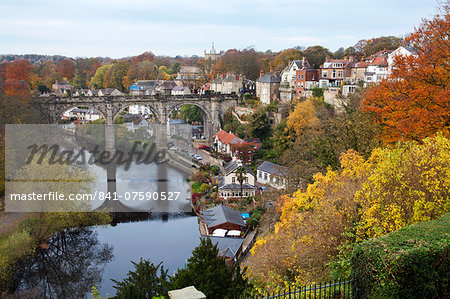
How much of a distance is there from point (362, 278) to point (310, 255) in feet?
9.27

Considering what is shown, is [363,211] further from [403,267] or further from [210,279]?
[210,279]

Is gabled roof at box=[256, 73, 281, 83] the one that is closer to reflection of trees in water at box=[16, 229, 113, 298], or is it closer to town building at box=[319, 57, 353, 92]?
town building at box=[319, 57, 353, 92]

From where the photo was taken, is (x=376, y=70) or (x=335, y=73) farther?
(x=335, y=73)

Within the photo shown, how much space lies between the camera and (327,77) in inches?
1391

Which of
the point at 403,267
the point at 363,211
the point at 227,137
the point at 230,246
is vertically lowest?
the point at 230,246

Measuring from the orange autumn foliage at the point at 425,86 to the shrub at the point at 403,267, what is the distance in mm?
7158

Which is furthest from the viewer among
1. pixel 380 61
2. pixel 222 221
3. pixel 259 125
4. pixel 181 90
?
pixel 181 90

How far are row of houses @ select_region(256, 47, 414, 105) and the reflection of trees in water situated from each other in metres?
22.9

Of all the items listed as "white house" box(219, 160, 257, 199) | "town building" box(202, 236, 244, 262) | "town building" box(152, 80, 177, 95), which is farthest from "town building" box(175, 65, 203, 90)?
"town building" box(202, 236, 244, 262)

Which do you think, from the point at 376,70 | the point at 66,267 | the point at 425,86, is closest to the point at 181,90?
the point at 376,70

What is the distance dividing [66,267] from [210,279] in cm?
1283

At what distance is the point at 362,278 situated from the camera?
5922 millimetres

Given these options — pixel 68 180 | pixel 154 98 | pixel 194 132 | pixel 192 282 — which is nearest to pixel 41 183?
pixel 68 180

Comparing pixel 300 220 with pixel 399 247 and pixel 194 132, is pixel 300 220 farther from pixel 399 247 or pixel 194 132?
pixel 194 132
